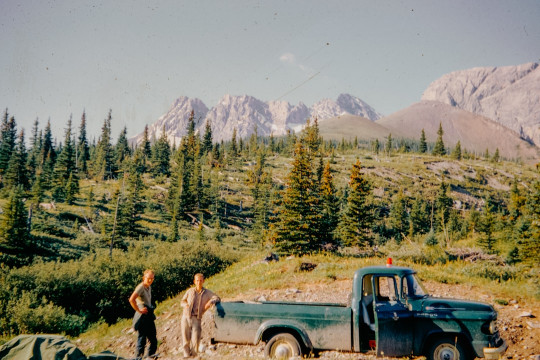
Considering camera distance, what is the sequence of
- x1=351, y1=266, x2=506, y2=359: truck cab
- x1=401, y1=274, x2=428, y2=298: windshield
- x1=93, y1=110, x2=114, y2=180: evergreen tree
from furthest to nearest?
x1=93, y1=110, x2=114, y2=180: evergreen tree, x1=401, y1=274, x2=428, y2=298: windshield, x1=351, y1=266, x2=506, y2=359: truck cab

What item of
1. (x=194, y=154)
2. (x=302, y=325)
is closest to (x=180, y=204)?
(x=194, y=154)

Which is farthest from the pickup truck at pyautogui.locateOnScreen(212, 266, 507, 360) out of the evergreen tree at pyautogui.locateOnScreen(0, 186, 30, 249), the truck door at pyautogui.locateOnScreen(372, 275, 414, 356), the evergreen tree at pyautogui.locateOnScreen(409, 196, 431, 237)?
the evergreen tree at pyautogui.locateOnScreen(409, 196, 431, 237)

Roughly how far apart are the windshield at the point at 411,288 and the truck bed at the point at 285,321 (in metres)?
1.29

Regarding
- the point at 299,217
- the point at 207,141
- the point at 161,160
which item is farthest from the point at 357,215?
the point at 207,141

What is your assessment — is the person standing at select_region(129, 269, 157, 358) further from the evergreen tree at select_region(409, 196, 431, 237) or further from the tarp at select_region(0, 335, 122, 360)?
the evergreen tree at select_region(409, 196, 431, 237)

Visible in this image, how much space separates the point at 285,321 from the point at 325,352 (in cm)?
118

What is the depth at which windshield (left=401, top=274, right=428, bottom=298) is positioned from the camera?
662cm

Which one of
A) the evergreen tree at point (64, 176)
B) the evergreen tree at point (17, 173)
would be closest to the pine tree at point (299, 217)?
the evergreen tree at point (64, 176)

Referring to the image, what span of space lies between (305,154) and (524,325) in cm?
2099

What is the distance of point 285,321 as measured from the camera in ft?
21.4

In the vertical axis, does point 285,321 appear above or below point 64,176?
below

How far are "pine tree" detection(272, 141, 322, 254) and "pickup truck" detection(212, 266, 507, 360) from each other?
1939cm

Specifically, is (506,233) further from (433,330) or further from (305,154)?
(433,330)

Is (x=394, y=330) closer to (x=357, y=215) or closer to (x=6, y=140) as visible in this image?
(x=357, y=215)
